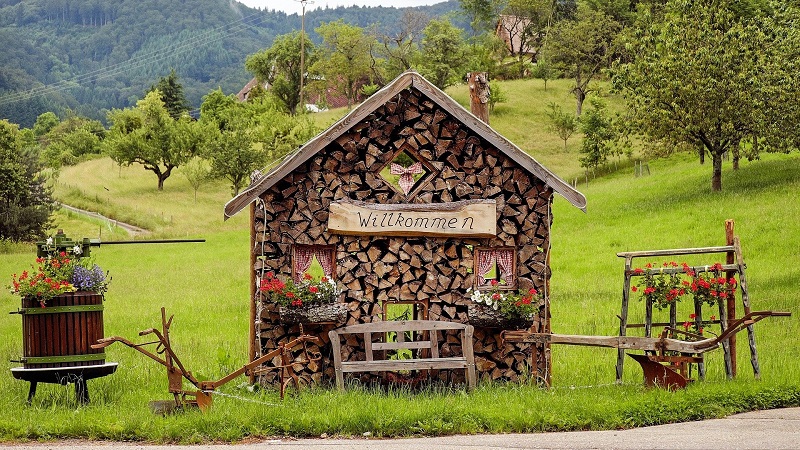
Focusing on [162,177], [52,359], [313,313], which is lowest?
[52,359]

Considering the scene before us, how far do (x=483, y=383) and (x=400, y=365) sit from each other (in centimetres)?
145

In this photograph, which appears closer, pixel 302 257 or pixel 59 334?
pixel 59 334

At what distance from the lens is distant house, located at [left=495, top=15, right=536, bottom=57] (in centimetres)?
9738

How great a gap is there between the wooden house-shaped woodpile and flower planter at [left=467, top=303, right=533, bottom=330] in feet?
0.69

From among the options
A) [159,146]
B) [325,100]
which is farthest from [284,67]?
[159,146]

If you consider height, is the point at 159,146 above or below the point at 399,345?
above

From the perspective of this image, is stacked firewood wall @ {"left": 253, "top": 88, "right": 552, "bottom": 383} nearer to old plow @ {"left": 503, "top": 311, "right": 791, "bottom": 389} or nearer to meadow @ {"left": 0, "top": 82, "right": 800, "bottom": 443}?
meadow @ {"left": 0, "top": 82, "right": 800, "bottom": 443}

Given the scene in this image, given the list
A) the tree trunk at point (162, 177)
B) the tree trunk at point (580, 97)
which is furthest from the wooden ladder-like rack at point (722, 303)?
the tree trunk at point (580, 97)

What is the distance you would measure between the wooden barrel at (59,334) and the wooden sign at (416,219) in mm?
3503

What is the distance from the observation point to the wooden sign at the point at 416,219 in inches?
537

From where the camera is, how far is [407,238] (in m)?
13.9

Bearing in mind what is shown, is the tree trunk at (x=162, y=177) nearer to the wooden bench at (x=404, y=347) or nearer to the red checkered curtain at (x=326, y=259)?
the red checkered curtain at (x=326, y=259)

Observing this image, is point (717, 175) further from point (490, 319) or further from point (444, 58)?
point (444, 58)

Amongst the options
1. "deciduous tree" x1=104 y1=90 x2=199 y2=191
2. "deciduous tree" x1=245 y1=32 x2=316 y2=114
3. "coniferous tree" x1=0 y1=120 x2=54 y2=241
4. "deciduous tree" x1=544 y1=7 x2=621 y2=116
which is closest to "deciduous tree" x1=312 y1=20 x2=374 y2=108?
"deciduous tree" x1=245 y1=32 x2=316 y2=114
